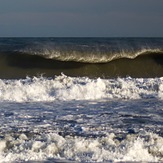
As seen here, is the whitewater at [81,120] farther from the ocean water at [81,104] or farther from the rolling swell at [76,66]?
the rolling swell at [76,66]

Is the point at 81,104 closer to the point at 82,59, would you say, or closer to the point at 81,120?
the point at 81,120

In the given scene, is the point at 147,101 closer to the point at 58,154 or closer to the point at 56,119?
the point at 56,119

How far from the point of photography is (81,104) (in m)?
9.50

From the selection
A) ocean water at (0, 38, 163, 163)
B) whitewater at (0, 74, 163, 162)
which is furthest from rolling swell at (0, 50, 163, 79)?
whitewater at (0, 74, 163, 162)

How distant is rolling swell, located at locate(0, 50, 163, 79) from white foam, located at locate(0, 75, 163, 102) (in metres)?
2.66

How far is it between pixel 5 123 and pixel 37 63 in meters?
8.32

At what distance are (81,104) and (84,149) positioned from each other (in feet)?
12.6

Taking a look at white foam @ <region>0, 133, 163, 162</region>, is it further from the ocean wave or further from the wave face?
the ocean wave

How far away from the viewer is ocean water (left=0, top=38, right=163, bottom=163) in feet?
18.5

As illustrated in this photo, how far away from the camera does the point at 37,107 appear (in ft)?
29.7

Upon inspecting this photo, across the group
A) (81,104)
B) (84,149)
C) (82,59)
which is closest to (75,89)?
(81,104)

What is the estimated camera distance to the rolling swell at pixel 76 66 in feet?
48.4

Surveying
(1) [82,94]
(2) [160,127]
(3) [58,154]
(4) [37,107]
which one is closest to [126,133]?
(2) [160,127]

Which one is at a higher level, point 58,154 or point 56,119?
point 56,119
